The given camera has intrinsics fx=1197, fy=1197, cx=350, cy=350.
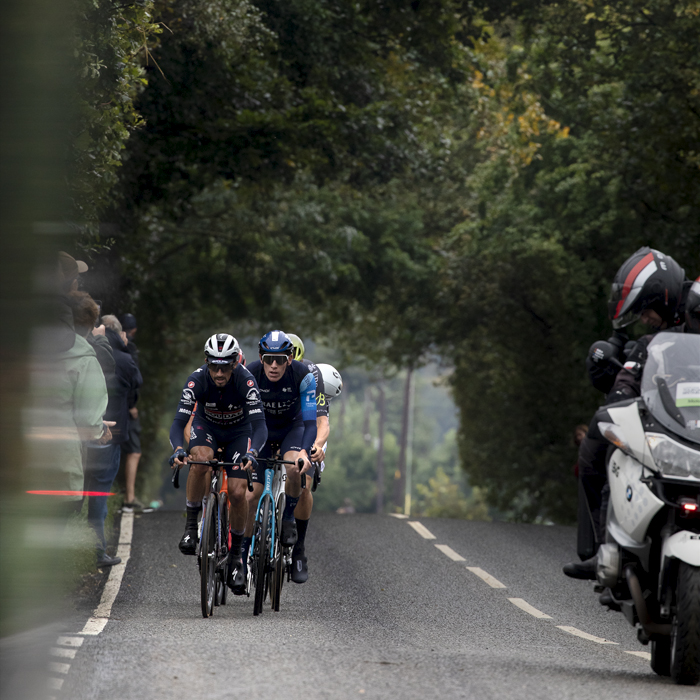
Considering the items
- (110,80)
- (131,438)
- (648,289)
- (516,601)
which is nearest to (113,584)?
(516,601)

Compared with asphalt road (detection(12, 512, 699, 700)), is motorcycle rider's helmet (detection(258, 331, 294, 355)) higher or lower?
higher

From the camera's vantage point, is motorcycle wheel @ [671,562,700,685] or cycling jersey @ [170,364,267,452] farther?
cycling jersey @ [170,364,267,452]

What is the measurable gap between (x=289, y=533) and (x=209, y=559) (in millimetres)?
1017

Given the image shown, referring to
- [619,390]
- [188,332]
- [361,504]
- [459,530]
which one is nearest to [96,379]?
[619,390]

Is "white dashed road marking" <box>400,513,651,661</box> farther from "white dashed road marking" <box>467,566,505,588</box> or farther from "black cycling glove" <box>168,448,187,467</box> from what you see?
"black cycling glove" <box>168,448,187,467</box>

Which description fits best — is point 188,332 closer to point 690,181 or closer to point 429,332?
point 429,332

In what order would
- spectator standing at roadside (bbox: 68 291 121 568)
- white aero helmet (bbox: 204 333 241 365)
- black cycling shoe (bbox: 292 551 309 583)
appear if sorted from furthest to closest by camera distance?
spectator standing at roadside (bbox: 68 291 121 568)
black cycling shoe (bbox: 292 551 309 583)
white aero helmet (bbox: 204 333 241 365)

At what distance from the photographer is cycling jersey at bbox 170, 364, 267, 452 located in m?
8.46

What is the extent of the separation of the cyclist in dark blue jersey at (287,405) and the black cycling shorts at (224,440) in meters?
0.36

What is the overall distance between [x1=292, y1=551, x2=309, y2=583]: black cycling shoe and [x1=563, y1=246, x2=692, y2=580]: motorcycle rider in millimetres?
2759

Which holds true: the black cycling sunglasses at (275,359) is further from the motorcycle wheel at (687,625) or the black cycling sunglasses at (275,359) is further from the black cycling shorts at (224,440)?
the motorcycle wheel at (687,625)

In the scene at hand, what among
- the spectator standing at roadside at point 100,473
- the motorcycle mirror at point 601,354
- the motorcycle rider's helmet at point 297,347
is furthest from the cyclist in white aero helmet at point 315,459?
the motorcycle mirror at point 601,354

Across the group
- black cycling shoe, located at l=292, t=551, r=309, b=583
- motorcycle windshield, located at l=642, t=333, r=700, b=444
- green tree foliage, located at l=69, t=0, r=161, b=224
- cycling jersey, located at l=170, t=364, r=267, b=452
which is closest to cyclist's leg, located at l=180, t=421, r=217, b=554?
cycling jersey, located at l=170, t=364, r=267, b=452

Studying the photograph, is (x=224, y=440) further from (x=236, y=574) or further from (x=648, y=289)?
(x=648, y=289)
